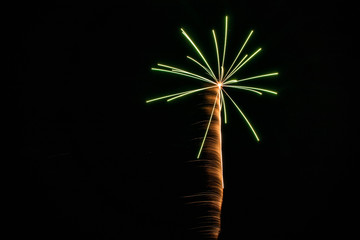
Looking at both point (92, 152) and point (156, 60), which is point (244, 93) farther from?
point (92, 152)

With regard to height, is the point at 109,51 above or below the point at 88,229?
above

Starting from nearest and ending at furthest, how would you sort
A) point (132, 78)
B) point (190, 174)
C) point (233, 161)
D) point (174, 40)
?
1. point (190, 174)
2. point (132, 78)
3. point (174, 40)
4. point (233, 161)

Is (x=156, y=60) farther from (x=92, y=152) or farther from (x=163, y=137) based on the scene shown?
(x=92, y=152)

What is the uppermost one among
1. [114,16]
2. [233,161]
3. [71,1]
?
[71,1]

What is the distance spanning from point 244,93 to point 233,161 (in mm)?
944

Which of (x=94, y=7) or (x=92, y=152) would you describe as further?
(x=94, y=7)

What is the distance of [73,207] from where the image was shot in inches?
99.7

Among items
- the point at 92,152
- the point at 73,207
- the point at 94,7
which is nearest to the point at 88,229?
the point at 73,207

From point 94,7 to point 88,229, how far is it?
8.79 ft

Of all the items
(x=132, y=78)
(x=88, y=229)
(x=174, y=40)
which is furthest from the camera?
(x=174, y=40)

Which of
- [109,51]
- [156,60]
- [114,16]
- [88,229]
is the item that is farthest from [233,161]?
[114,16]

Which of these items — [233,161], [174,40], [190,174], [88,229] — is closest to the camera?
[190,174]

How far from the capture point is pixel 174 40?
3.03 meters

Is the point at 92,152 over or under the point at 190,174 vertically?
over
